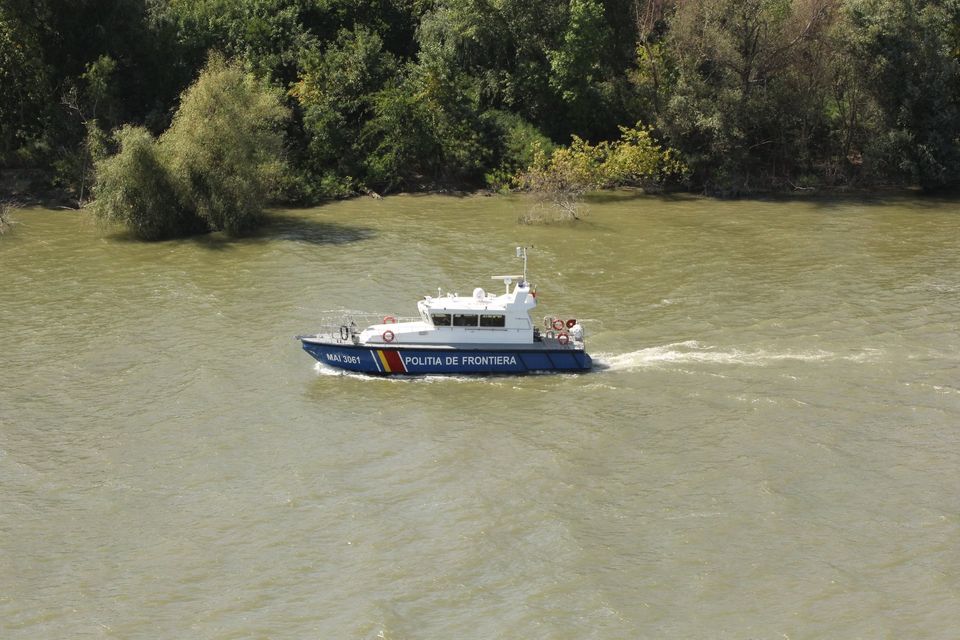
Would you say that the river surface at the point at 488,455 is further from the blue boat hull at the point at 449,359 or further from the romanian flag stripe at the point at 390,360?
the romanian flag stripe at the point at 390,360

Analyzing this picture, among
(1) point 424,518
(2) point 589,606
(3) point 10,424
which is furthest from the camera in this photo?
(3) point 10,424

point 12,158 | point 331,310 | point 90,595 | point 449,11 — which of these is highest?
point 449,11

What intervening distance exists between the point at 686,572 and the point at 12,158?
54.5 meters

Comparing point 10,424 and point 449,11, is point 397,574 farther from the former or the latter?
Answer: point 449,11

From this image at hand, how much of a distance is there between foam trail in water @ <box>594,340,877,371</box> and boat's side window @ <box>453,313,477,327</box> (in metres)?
4.74

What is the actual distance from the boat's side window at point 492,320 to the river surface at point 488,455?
229cm

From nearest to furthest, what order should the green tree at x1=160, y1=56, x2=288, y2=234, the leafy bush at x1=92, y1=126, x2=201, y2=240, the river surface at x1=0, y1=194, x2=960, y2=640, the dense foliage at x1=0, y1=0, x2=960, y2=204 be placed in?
the river surface at x1=0, y1=194, x2=960, y2=640, the leafy bush at x1=92, y1=126, x2=201, y2=240, the green tree at x1=160, y1=56, x2=288, y2=234, the dense foliage at x1=0, y1=0, x2=960, y2=204

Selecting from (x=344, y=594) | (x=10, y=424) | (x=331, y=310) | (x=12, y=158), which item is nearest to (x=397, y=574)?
(x=344, y=594)

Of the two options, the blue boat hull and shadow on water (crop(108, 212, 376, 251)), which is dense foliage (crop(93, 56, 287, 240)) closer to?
shadow on water (crop(108, 212, 376, 251))

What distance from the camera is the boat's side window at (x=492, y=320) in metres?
38.0

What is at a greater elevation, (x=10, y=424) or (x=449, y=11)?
(x=449, y=11)

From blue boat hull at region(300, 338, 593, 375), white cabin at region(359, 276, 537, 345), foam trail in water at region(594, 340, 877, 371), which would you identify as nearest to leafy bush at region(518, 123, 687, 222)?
foam trail in water at region(594, 340, 877, 371)

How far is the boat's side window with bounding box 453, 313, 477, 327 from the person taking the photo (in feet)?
124

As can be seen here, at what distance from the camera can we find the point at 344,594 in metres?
25.5
